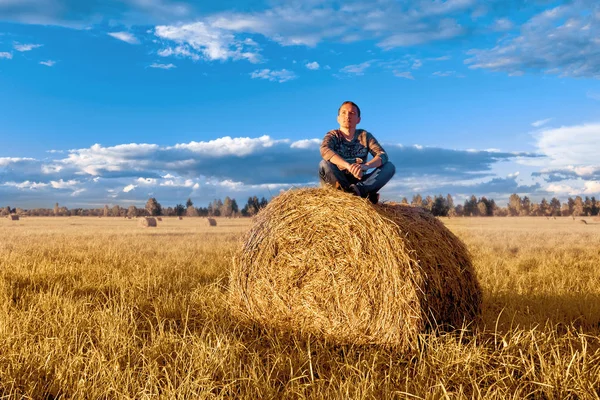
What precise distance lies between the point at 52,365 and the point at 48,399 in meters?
0.42

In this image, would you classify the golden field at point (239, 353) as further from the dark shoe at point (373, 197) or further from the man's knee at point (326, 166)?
the man's knee at point (326, 166)

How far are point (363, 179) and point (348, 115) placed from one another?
2.71 ft

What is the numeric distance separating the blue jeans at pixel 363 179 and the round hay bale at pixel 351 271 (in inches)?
6.3

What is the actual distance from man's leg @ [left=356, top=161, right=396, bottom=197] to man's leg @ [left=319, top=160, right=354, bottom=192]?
0.51ft

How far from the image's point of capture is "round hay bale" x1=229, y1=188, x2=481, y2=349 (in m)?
5.18

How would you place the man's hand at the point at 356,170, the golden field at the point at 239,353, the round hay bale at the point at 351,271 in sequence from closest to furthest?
the golden field at the point at 239,353
the round hay bale at the point at 351,271
the man's hand at the point at 356,170

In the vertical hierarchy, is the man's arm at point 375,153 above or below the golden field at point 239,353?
above

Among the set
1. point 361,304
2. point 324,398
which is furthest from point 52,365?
point 361,304

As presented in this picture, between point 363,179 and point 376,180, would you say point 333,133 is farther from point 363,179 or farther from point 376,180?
point 376,180

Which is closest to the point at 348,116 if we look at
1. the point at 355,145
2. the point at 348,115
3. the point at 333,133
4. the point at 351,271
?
the point at 348,115

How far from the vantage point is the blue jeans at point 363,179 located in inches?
229

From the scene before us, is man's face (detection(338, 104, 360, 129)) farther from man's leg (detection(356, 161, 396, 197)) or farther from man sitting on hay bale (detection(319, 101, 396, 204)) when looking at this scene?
man's leg (detection(356, 161, 396, 197))

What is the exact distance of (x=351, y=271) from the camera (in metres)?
5.52

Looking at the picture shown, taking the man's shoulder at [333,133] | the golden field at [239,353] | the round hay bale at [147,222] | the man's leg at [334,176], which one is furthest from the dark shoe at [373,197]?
the round hay bale at [147,222]
